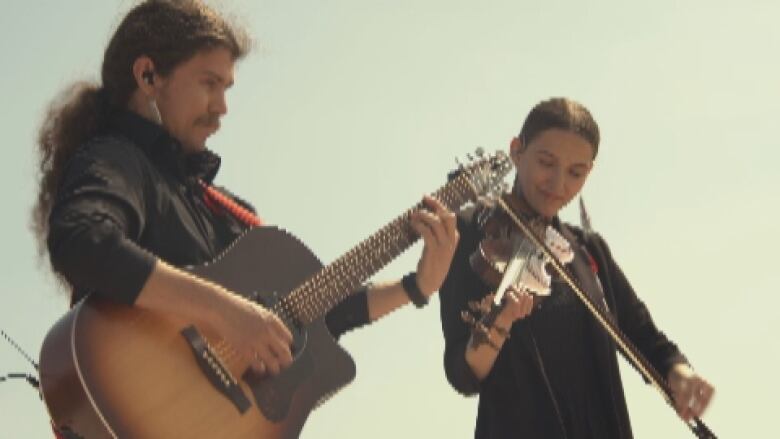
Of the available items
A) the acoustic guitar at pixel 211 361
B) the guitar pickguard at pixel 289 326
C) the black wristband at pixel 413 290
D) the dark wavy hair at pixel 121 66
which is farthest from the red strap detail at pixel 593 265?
the dark wavy hair at pixel 121 66

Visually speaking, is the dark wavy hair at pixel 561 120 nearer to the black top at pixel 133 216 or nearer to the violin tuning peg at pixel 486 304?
the violin tuning peg at pixel 486 304

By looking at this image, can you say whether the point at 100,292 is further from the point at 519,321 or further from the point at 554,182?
the point at 554,182

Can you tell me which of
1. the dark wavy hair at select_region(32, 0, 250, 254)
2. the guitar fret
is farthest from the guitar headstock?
the dark wavy hair at select_region(32, 0, 250, 254)

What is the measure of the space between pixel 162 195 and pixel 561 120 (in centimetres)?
156

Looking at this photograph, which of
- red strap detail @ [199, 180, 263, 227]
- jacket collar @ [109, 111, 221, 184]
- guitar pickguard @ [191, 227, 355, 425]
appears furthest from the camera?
red strap detail @ [199, 180, 263, 227]

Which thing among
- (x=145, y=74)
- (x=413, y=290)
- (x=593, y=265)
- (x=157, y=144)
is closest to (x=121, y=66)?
(x=145, y=74)

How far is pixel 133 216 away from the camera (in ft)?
9.27

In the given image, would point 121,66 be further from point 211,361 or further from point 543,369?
point 543,369

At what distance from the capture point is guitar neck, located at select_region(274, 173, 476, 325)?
10.4 feet

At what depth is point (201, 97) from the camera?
10.2ft

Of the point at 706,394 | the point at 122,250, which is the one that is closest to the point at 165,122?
the point at 122,250

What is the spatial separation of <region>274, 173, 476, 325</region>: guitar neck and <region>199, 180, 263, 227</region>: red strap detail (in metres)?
0.25

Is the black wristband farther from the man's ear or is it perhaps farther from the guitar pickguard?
the man's ear

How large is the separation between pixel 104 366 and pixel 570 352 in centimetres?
164
